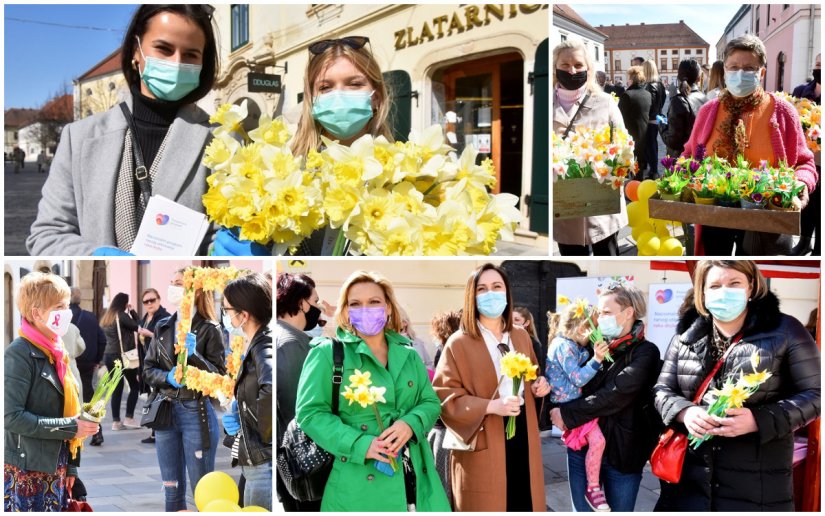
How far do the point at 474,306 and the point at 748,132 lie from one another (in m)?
1.34

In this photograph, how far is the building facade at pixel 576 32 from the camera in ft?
11.8

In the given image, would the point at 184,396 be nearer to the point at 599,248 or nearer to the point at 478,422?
the point at 478,422

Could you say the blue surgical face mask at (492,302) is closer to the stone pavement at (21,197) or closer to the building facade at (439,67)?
the building facade at (439,67)

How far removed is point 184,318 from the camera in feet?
11.6

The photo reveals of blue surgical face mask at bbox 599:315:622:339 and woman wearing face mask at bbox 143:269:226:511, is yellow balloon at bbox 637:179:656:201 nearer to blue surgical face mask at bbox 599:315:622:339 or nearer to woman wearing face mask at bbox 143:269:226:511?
blue surgical face mask at bbox 599:315:622:339

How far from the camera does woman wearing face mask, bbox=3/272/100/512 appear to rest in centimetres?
341

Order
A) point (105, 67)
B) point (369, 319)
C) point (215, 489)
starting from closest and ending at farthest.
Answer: point (369, 319)
point (215, 489)
point (105, 67)

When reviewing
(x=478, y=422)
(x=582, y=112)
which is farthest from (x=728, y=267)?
(x=478, y=422)

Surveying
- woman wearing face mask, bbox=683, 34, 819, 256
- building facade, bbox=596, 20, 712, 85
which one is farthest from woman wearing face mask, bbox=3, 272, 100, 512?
woman wearing face mask, bbox=683, 34, 819, 256

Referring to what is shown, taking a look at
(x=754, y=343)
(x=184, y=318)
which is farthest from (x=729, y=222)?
(x=184, y=318)

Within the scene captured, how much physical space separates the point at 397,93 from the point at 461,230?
2.49 meters

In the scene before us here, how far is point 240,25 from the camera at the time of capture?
4078 mm

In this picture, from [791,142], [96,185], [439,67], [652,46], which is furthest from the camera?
[439,67]

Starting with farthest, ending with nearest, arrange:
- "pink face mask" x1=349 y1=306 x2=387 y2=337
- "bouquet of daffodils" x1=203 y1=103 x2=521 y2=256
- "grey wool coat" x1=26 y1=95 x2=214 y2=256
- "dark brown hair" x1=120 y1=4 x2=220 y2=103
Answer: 1. "pink face mask" x1=349 y1=306 x2=387 y2=337
2. "dark brown hair" x1=120 y1=4 x2=220 y2=103
3. "grey wool coat" x1=26 y1=95 x2=214 y2=256
4. "bouquet of daffodils" x1=203 y1=103 x2=521 y2=256
